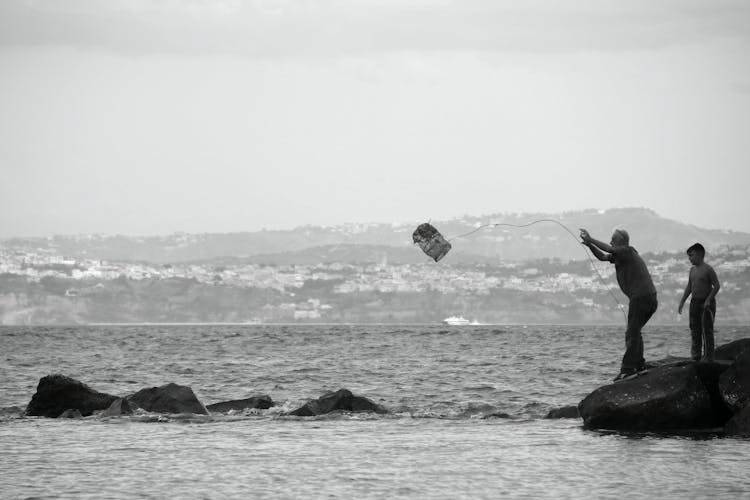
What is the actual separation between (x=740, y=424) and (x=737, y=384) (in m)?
0.55

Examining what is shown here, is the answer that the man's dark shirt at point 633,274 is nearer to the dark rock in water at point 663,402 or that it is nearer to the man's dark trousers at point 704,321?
the man's dark trousers at point 704,321

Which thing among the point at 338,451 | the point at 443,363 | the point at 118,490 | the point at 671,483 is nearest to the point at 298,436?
the point at 338,451

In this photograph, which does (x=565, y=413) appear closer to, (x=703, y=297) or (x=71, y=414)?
(x=703, y=297)

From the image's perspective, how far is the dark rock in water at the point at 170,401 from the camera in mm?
20688

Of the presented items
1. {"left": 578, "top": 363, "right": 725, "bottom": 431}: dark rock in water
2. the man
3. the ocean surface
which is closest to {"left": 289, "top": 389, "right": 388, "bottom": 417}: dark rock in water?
the ocean surface

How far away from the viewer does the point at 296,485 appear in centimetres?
1261

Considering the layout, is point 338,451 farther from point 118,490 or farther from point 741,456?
point 741,456

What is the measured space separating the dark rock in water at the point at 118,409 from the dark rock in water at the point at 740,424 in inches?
411

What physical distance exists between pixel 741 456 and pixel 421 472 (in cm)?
396

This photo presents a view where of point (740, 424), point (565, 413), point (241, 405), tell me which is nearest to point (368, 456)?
point (740, 424)

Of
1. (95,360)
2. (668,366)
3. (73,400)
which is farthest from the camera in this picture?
(95,360)

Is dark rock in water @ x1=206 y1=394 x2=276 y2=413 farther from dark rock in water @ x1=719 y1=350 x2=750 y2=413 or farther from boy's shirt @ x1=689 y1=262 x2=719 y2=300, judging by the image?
dark rock in water @ x1=719 y1=350 x2=750 y2=413

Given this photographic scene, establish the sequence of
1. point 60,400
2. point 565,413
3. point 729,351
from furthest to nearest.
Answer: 1. point 60,400
2. point 565,413
3. point 729,351

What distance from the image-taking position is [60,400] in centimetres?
2098
